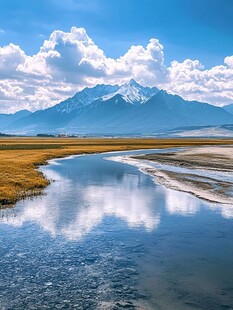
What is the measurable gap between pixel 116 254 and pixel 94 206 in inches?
485

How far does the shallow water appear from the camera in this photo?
48.4 feet

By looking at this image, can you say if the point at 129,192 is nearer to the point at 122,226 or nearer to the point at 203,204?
the point at 203,204

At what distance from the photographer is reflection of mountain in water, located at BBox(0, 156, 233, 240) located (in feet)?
85.0

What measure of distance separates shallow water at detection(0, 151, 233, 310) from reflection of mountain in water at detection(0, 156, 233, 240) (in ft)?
0.27

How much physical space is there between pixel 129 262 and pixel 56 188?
983 inches

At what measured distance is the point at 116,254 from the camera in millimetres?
19828

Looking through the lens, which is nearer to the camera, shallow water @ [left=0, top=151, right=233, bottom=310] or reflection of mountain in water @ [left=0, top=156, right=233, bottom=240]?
shallow water @ [left=0, top=151, right=233, bottom=310]

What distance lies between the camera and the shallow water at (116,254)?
14765 mm

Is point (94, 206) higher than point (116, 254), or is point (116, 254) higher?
point (94, 206)

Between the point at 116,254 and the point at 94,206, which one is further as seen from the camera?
the point at 94,206

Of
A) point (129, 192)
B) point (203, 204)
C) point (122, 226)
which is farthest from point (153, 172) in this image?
point (122, 226)

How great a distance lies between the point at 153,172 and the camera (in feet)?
197

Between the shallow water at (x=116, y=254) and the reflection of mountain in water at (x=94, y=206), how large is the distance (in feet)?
0.27

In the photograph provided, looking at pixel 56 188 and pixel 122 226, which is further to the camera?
pixel 56 188
